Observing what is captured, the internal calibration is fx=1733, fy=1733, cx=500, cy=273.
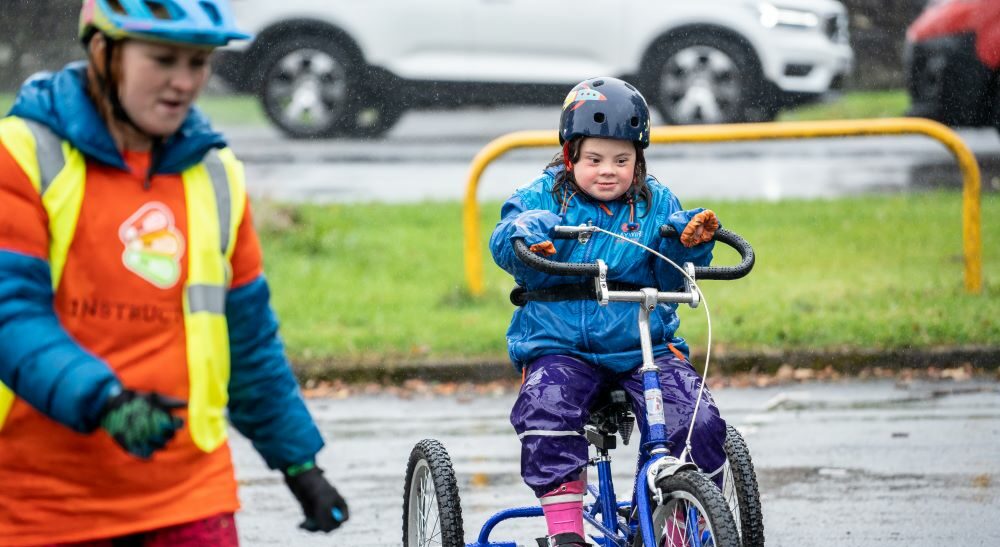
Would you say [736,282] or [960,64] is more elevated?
[960,64]

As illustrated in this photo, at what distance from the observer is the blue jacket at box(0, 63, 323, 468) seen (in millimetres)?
2979

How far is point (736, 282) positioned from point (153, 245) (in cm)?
840

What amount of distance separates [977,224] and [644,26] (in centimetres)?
624

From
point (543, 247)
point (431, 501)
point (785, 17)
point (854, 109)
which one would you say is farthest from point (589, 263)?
point (854, 109)

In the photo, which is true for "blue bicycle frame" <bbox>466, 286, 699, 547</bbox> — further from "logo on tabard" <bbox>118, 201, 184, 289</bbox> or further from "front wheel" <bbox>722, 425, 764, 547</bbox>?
"logo on tabard" <bbox>118, 201, 184, 289</bbox>

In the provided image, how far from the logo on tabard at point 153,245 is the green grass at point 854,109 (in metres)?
14.7

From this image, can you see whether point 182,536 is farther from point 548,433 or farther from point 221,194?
point 548,433

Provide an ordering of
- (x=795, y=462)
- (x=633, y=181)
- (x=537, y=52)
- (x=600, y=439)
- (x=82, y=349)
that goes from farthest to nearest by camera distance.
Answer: (x=537, y=52), (x=795, y=462), (x=633, y=181), (x=600, y=439), (x=82, y=349)

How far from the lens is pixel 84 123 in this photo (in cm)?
313

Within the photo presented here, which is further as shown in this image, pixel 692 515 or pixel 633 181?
pixel 633 181

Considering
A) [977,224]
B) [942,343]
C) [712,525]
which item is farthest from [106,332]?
[977,224]

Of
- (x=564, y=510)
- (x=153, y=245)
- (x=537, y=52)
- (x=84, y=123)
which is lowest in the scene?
(x=564, y=510)

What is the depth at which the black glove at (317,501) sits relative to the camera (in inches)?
131

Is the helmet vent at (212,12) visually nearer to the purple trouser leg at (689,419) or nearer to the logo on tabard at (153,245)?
the logo on tabard at (153,245)
